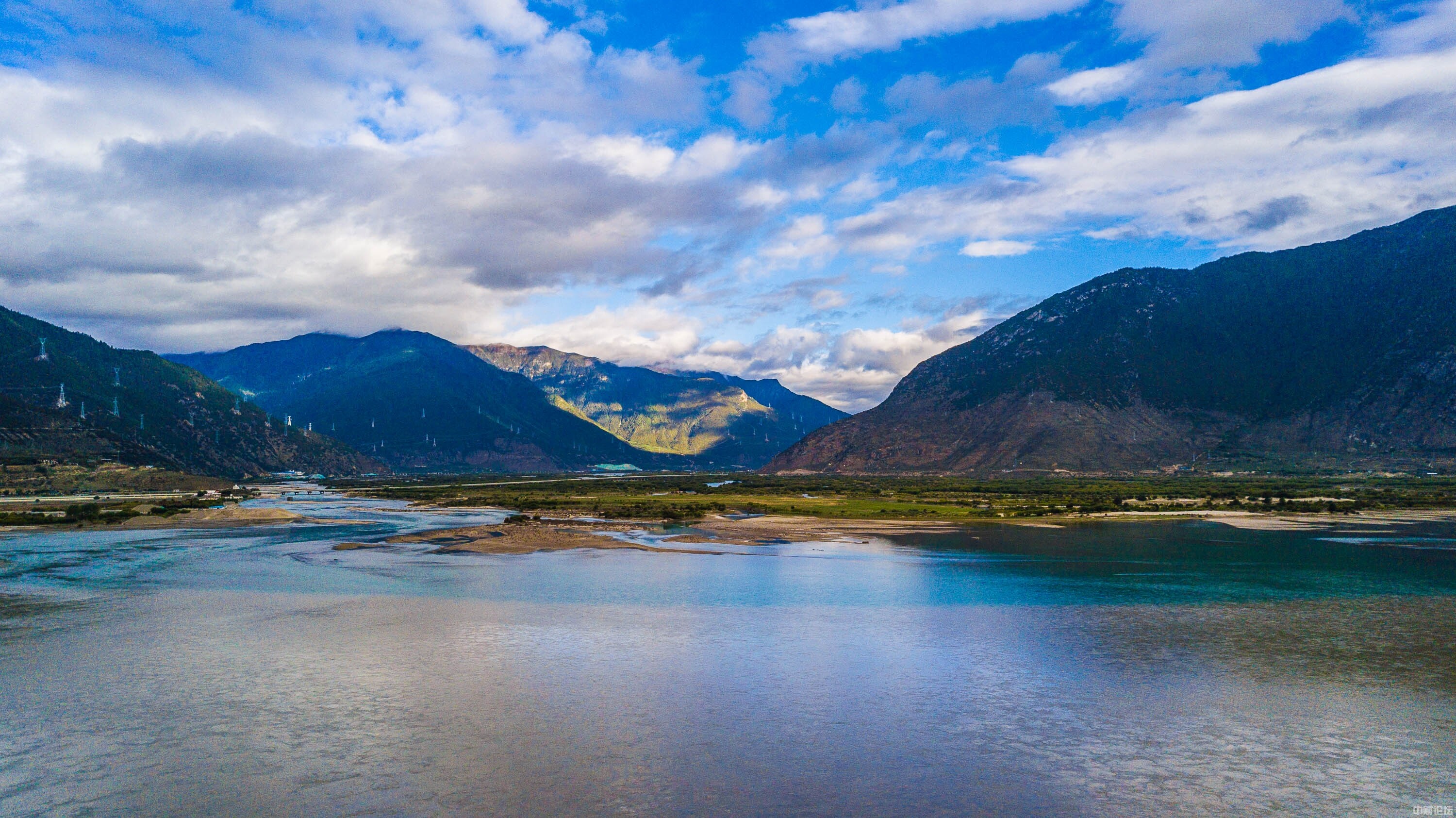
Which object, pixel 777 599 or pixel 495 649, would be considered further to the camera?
pixel 777 599

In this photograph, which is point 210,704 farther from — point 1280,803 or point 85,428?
point 85,428

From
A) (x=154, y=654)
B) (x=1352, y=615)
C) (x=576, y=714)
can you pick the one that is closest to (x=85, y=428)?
(x=154, y=654)

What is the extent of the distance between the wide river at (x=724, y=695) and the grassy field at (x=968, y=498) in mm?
60717

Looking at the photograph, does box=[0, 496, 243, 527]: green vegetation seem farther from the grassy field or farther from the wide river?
the wide river

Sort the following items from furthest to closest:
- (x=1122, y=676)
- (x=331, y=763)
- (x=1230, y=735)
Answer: (x=1122, y=676) < (x=1230, y=735) < (x=331, y=763)

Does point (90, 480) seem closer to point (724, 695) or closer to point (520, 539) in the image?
point (520, 539)

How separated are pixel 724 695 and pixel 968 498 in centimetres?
12189

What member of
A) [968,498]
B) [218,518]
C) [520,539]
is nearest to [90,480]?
[218,518]

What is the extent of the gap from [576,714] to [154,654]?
56.2 feet

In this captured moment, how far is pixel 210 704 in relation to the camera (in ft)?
82.4

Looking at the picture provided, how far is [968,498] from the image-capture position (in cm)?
14250

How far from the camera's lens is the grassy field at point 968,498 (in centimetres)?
11469

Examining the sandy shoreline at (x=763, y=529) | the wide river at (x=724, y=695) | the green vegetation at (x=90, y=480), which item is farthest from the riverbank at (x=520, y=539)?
the green vegetation at (x=90, y=480)

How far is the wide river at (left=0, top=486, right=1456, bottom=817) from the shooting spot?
19.0 meters
